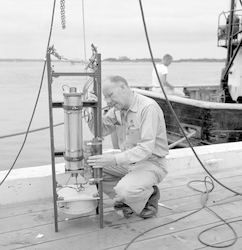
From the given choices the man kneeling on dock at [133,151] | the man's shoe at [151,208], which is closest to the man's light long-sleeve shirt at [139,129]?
the man kneeling on dock at [133,151]

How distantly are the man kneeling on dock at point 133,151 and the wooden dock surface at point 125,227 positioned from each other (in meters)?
0.18

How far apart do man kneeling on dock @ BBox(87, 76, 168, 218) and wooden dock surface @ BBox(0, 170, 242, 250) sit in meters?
0.18

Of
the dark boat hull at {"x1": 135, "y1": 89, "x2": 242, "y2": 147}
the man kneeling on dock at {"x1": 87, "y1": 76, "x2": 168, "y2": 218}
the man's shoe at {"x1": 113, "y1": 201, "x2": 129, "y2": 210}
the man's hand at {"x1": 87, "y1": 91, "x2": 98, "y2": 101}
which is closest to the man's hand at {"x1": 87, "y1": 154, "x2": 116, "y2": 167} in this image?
the man kneeling on dock at {"x1": 87, "y1": 76, "x2": 168, "y2": 218}

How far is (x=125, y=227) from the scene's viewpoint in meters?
2.70

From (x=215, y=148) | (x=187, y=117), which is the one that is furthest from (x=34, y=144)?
(x=215, y=148)

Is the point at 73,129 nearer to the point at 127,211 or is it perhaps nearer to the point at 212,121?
the point at 127,211

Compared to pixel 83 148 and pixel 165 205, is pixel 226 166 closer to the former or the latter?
pixel 165 205

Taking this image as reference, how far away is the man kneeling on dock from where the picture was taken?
259 cm

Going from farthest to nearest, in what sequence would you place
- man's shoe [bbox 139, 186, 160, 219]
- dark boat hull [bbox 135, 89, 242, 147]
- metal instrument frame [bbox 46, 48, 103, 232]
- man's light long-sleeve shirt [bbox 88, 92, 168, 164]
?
1. dark boat hull [bbox 135, 89, 242, 147]
2. man's shoe [bbox 139, 186, 160, 219]
3. man's light long-sleeve shirt [bbox 88, 92, 168, 164]
4. metal instrument frame [bbox 46, 48, 103, 232]

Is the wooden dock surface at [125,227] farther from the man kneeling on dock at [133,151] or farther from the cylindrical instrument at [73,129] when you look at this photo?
the cylindrical instrument at [73,129]

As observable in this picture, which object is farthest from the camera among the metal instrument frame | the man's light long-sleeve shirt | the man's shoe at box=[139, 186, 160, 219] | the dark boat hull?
the dark boat hull

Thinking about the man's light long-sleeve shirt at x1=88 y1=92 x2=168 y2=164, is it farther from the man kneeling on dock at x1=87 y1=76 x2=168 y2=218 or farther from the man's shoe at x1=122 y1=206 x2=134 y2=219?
the man's shoe at x1=122 y1=206 x2=134 y2=219

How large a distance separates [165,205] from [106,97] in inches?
44.9

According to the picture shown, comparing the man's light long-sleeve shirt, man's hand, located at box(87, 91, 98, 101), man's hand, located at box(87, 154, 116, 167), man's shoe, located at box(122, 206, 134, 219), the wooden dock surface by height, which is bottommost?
the wooden dock surface
